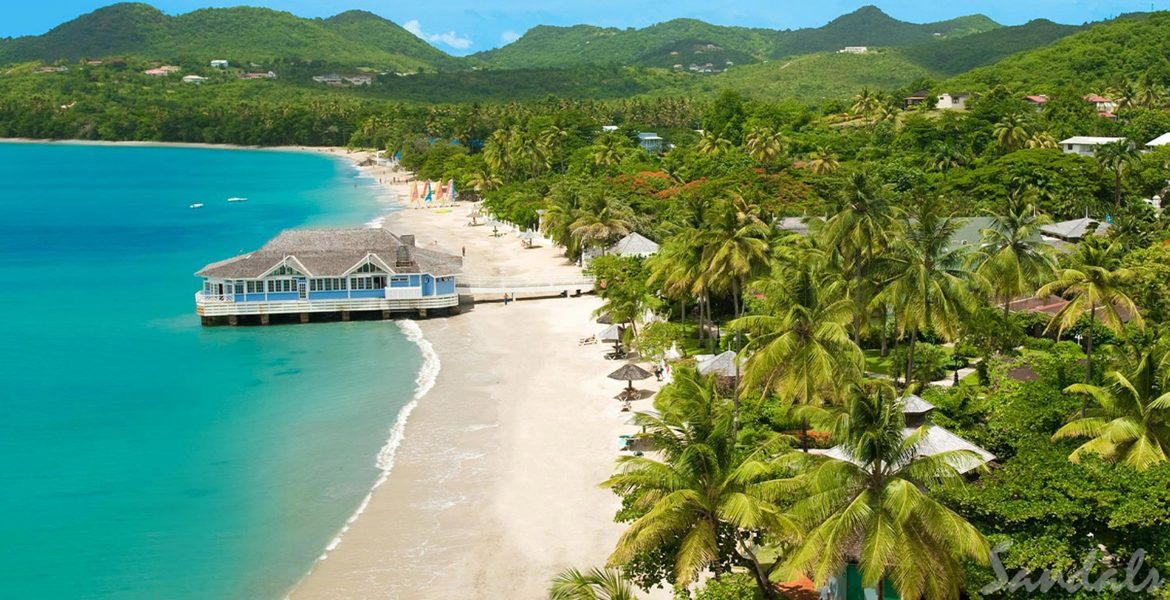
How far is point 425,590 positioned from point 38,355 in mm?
36587

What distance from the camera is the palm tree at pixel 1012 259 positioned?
136 ft

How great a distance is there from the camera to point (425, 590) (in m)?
27.3

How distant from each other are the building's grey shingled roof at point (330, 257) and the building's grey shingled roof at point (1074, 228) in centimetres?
3488

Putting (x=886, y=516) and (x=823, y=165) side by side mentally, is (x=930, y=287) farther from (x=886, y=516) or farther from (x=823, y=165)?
(x=823, y=165)

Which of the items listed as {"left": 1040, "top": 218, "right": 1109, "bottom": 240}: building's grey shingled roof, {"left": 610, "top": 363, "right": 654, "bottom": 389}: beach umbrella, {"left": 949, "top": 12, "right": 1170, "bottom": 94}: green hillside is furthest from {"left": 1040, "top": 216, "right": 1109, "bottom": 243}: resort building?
{"left": 949, "top": 12, "right": 1170, "bottom": 94}: green hillside

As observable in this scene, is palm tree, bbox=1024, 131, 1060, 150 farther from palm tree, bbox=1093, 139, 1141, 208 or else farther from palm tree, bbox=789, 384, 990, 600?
palm tree, bbox=789, 384, 990, 600

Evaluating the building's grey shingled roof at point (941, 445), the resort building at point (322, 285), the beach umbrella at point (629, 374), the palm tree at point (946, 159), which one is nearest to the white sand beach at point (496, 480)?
the beach umbrella at point (629, 374)

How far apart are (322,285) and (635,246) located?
60.0ft

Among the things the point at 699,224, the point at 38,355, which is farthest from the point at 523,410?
the point at 38,355

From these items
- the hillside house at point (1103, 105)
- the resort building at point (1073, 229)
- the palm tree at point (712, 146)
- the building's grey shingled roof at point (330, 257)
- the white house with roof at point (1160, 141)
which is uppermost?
the hillside house at point (1103, 105)

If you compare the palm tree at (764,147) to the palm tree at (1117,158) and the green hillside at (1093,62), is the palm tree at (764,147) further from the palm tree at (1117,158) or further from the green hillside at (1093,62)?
the green hillside at (1093,62)

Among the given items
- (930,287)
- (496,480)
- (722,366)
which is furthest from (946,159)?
(496,480)

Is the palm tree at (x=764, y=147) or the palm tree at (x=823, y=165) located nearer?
the palm tree at (x=823, y=165)

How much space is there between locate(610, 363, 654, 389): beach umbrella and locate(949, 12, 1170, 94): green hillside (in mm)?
98981
